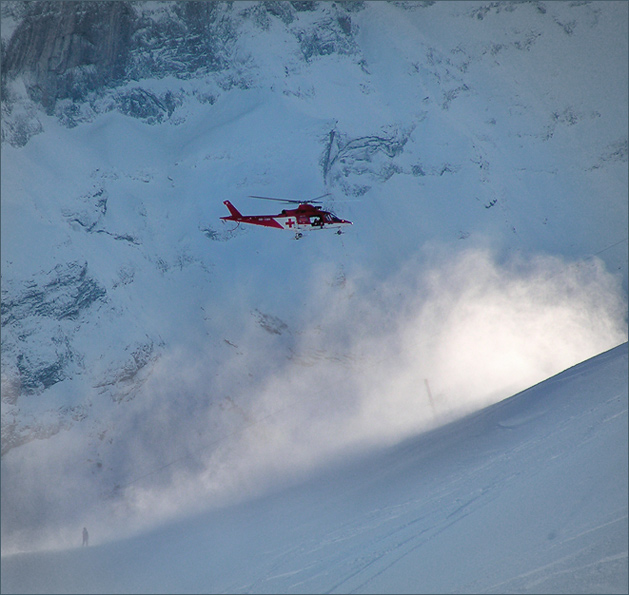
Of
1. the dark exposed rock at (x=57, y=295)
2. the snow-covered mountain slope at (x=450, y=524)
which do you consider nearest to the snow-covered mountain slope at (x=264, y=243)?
the dark exposed rock at (x=57, y=295)

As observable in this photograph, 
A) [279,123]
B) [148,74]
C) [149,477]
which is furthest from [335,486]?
[148,74]

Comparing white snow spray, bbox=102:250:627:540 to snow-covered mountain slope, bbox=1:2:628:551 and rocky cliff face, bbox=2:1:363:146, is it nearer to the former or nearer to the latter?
snow-covered mountain slope, bbox=1:2:628:551

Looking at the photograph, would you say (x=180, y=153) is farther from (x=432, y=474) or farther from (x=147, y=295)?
(x=432, y=474)

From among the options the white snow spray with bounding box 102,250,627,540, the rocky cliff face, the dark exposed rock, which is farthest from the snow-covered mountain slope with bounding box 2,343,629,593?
the rocky cliff face

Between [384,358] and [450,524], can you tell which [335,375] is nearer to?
[384,358]

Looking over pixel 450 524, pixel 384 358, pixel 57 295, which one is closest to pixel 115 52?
pixel 57 295

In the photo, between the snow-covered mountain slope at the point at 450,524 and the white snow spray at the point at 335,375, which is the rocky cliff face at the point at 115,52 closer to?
the white snow spray at the point at 335,375
